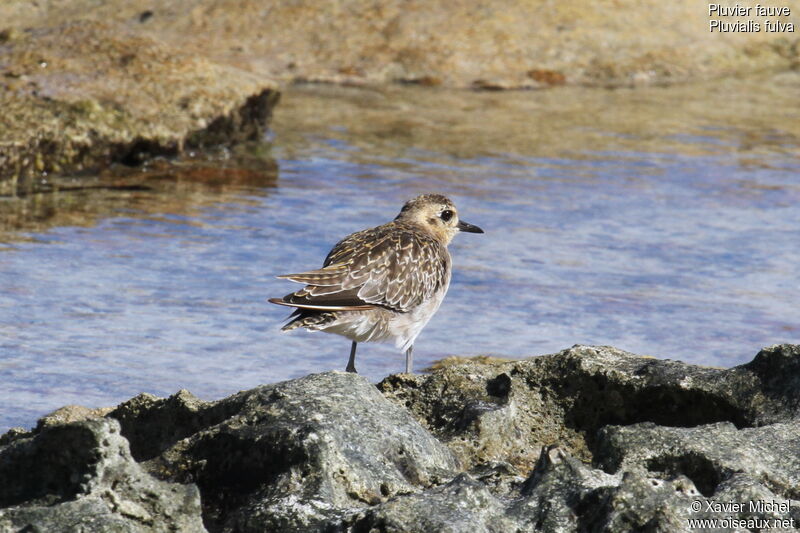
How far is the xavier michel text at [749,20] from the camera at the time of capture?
22250 millimetres

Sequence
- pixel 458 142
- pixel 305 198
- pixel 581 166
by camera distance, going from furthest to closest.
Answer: pixel 458 142 < pixel 581 166 < pixel 305 198

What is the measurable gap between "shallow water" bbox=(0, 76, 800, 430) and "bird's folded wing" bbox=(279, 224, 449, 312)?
2.21ft

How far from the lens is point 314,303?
8289mm

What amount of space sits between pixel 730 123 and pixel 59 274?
37.3ft

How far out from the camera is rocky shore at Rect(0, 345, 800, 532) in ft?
15.1

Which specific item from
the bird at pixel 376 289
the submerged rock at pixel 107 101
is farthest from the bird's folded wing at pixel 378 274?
the submerged rock at pixel 107 101

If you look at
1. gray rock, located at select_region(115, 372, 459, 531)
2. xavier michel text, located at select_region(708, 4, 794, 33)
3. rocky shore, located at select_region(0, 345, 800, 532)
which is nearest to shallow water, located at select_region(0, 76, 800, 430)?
xavier michel text, located at select_region(708, 4, 794, 33)

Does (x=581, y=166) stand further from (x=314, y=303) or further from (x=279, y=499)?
(x=279, y=499)

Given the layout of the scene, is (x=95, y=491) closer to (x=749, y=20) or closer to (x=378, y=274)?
(x=378, y=274)

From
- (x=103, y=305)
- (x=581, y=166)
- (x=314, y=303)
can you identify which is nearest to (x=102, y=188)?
(x=103, y=305)

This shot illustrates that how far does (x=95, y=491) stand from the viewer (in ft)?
14.9

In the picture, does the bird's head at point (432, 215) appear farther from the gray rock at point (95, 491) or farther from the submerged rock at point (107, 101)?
the submerged rock at point (107, 101)

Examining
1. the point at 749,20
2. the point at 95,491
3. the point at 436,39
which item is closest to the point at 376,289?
the point at 95,491

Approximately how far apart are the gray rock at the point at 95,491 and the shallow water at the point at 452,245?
9.84 feet
